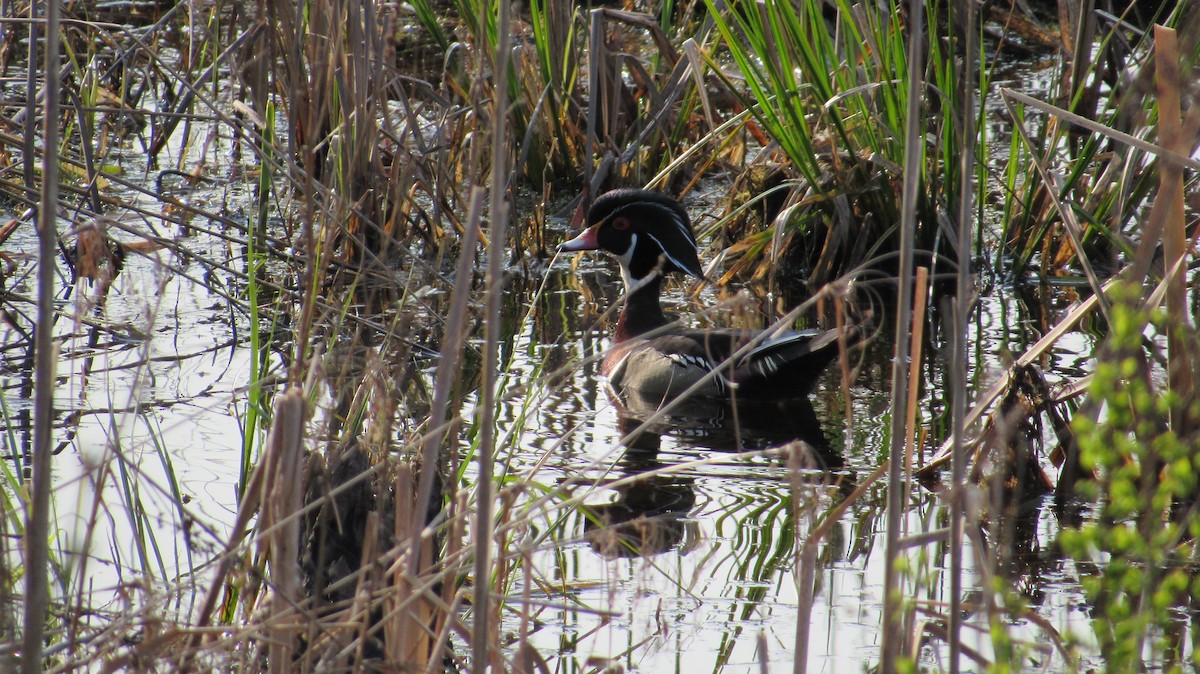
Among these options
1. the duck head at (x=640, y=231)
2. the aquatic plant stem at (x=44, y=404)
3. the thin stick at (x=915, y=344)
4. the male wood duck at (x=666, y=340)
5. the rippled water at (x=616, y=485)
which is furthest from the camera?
the duck head at (x=640, y=231)

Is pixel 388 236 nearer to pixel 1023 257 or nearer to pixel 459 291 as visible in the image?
pixel 459 291

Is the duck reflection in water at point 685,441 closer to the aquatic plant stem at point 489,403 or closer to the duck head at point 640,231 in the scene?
the duck head at point 640,231

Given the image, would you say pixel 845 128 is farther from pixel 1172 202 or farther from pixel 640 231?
pixel 1172 202

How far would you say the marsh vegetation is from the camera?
2184mm

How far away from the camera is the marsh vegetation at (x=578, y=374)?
2.18 m

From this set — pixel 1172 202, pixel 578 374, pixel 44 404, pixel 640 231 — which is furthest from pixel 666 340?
pixel 44 404

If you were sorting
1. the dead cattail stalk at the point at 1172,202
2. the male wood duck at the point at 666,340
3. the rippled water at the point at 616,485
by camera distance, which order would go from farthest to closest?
the male wood duck at the point at 666,340 → the rippled water at the point at 616,485 → the dead cattail stalk at the point at 1172,202

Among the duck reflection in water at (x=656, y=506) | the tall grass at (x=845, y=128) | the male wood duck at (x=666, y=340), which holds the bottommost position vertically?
the duck reflection in water at (x=656, y=506)

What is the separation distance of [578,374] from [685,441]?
810mm

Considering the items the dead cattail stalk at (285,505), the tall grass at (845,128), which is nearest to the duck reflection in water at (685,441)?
the tall grass at (845,128)

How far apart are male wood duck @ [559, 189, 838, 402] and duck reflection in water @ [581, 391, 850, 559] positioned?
0.31ft

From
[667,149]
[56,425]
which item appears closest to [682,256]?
[667,149]

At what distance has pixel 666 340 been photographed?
19.2 feet

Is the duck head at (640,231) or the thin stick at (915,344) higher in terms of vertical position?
the duck head at (640,231)
